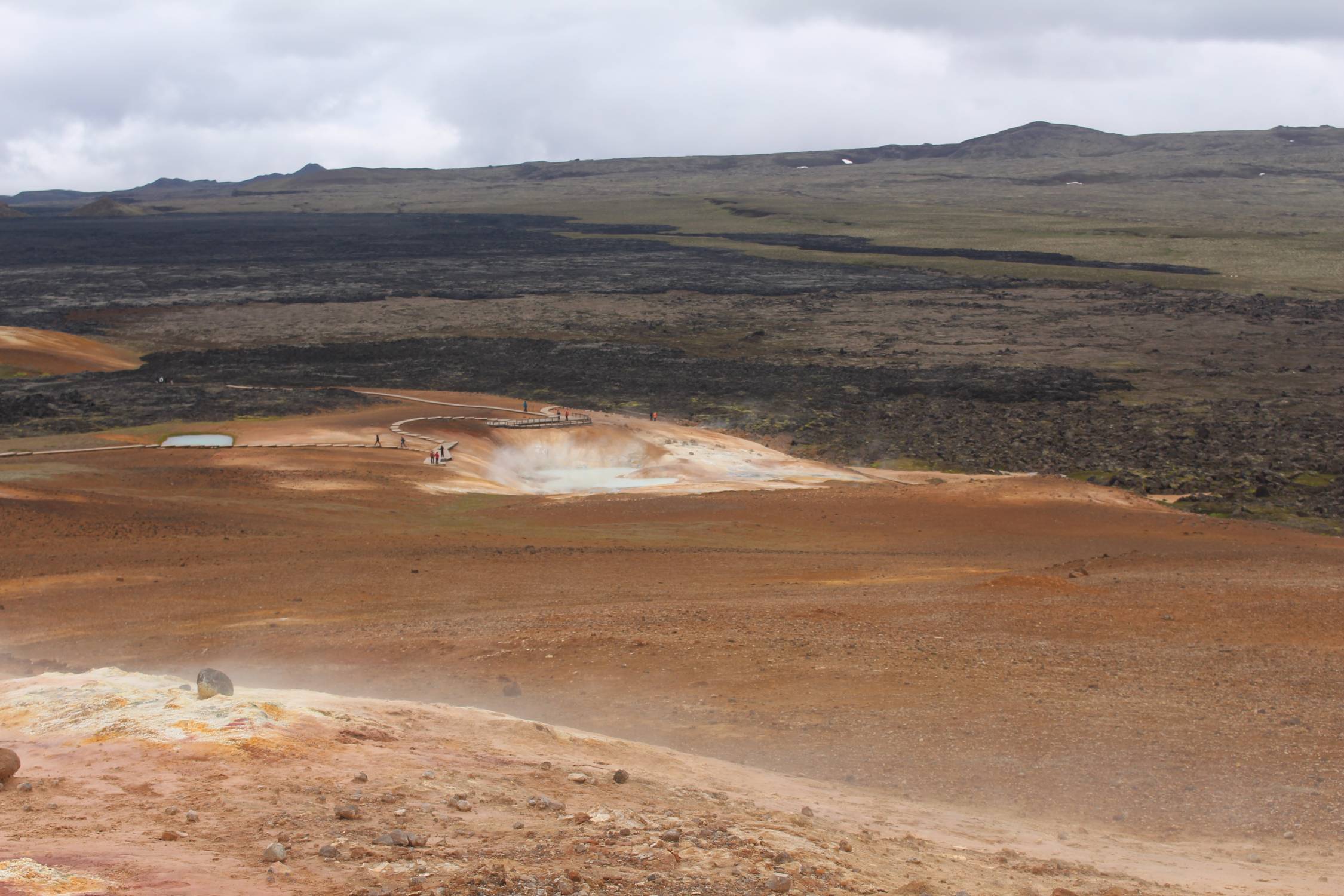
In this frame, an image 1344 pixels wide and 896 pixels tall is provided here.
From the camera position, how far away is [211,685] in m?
10.4

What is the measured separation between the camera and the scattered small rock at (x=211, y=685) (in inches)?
407

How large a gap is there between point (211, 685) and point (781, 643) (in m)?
7.30

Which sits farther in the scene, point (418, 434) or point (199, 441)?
point (418, 434)

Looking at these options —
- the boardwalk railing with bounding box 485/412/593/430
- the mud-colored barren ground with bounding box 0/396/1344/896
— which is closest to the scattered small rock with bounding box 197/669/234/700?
the mud-colored barren ground with bounding box 0/396/1344/896

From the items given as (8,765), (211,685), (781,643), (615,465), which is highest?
(8,765)

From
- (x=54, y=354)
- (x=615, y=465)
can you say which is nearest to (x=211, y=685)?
(x=615, y=465)

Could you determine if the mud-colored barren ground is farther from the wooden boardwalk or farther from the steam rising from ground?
the steam rising from ground

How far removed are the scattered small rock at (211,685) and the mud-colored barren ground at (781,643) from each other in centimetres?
134

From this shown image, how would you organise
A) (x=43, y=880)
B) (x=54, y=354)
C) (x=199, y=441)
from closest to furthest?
(x=43, y=880) → (x=199, y=441) → (x=54, y=354)

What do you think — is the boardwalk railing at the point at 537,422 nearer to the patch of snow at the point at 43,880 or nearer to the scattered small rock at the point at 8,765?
the scattered small rock at the point at 8,765

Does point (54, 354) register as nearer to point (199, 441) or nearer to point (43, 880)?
point (199, 441)

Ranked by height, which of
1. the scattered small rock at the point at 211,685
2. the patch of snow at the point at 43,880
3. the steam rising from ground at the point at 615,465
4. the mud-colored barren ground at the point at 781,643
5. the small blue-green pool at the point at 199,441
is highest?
the patch of snow at the point at 43,880

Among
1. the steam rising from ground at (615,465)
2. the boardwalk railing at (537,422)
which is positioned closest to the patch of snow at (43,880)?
the steam rising from ground at (615,465)

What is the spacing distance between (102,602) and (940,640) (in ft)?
40.7
